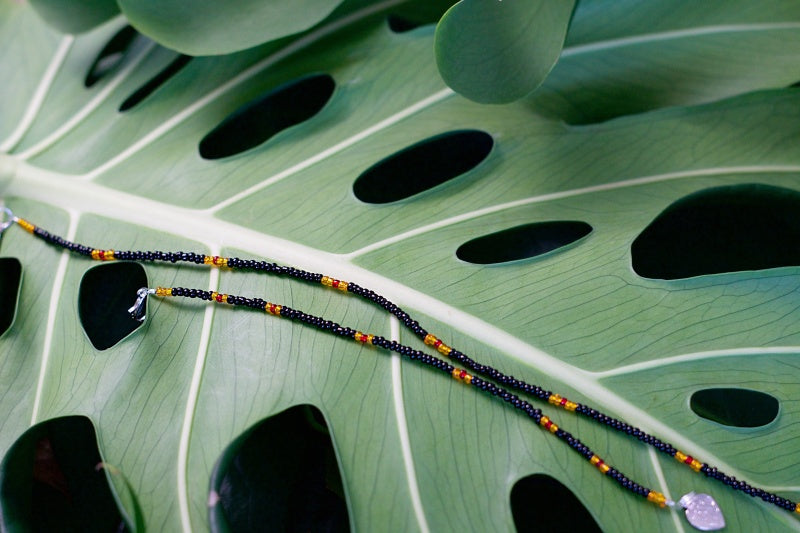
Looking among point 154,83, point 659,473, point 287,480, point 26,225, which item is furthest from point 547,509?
point 154,83

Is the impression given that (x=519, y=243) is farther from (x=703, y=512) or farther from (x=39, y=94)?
(x=39, y=94)

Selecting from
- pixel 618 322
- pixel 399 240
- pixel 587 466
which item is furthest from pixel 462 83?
pixel 587 466

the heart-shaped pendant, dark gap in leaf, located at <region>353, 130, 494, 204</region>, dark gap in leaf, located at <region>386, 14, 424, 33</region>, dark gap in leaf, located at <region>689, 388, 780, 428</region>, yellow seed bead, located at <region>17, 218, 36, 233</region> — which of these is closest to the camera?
the heart-shaped pendant

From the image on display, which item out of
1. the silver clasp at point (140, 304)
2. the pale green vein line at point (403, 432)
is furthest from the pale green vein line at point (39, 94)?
the pale green vein line at point (403, 432)

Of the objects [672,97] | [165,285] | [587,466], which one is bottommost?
[587,466]

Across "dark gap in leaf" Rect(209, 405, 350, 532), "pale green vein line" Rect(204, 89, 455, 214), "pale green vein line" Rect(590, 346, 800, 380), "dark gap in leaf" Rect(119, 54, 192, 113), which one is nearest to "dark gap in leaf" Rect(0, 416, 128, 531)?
"dark gap in leaf" Rect(209, 405, 350, 532)

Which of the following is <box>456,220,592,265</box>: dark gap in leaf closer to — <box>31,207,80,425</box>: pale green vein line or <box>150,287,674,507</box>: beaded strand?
<box>150,287,674,507</box>: beaded strand

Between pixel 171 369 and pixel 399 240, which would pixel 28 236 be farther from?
pixel 399 240

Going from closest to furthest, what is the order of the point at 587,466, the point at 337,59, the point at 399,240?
the point at 587,466 → the point at 399,240 → the point at 337,59
